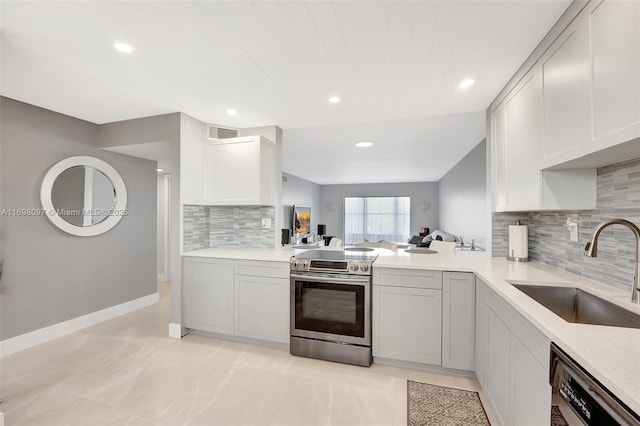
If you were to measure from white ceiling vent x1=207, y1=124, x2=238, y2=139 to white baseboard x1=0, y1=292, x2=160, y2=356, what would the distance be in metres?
2.51

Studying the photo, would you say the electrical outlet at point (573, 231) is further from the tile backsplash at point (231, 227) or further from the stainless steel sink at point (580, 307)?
the tile backsplash at point (231, 227)

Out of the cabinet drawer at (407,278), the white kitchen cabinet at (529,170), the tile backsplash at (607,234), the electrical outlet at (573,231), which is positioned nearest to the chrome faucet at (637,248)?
the tile backsplash at (607,234)

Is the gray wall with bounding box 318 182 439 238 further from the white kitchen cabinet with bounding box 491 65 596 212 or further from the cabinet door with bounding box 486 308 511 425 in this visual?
the cabinet door with bounding box 486 308 511 425

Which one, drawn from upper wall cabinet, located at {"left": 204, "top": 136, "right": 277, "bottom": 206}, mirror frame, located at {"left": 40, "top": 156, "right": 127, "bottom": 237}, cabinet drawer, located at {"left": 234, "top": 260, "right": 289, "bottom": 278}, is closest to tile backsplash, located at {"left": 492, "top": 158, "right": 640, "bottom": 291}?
cabinet drawer, located at {"left": 234, "top": 260, "right": 289, "bottom": 278}

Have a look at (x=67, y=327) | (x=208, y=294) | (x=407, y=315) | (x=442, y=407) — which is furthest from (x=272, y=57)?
(x=67, y=327)

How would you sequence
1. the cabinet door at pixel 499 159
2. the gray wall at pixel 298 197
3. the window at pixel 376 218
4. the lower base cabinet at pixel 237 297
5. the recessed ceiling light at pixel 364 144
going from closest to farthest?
1. the cabinet door at pixel 499 159
2. the lower base cabinet at pixel 237 297
3. the recessed ceiling light at pixel 364 144
4. the gray wall at pixel 298 197
5. the window at pixel 376 218

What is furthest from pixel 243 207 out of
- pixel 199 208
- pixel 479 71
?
pixel 479 71

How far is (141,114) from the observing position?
2.96 m

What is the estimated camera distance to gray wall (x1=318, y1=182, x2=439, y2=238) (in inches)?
343

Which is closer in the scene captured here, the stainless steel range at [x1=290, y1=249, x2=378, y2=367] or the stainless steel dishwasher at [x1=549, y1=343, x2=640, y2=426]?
the stainless steel dishwasher at [x1=549, y1=343, x2=640, y2=426]

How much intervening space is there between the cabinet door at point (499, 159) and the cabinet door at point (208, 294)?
8.44 ft

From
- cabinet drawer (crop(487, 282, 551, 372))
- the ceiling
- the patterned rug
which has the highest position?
the ceiling

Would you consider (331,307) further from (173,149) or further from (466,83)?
(173,149)

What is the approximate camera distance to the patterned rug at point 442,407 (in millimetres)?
1721
